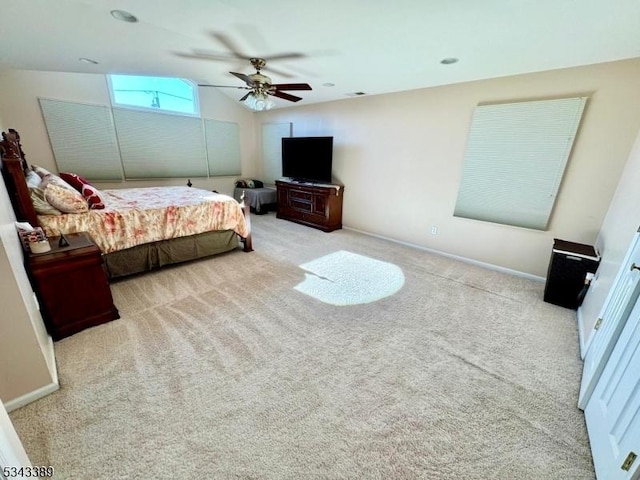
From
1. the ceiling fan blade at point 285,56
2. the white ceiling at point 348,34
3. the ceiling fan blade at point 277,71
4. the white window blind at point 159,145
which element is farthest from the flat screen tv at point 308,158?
the white window blind at point 159,145

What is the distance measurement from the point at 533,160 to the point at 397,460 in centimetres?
319

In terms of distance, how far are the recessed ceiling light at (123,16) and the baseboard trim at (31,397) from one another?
273 cm

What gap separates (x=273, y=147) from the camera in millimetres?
5945

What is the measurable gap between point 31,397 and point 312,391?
1545mm

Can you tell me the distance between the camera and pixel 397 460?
1215 millimetres

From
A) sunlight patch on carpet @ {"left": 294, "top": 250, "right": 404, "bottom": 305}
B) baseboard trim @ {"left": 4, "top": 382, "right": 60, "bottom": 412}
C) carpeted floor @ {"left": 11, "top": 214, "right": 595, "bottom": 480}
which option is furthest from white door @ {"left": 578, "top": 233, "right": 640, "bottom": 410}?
baseboard trim @ {"left": 4, "top": 382, "right": 60, "bottom": 412}

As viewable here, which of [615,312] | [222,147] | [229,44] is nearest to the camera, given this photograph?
[615,312]

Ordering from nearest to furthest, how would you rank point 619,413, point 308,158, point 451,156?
point 619,413, point 451,156, point 308,158

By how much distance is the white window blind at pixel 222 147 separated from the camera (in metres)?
5.61

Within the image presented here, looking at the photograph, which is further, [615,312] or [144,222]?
[144,222]

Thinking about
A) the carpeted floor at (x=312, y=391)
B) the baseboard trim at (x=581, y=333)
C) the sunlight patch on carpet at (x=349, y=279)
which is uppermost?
the baseboard trim at (x=581, y=333)

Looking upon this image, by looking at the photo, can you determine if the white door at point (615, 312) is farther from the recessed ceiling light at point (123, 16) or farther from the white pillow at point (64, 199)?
the white pillow at point (64, 199)

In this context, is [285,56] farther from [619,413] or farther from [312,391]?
[619,413]

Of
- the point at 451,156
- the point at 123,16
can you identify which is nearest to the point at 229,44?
the point at 123,16
